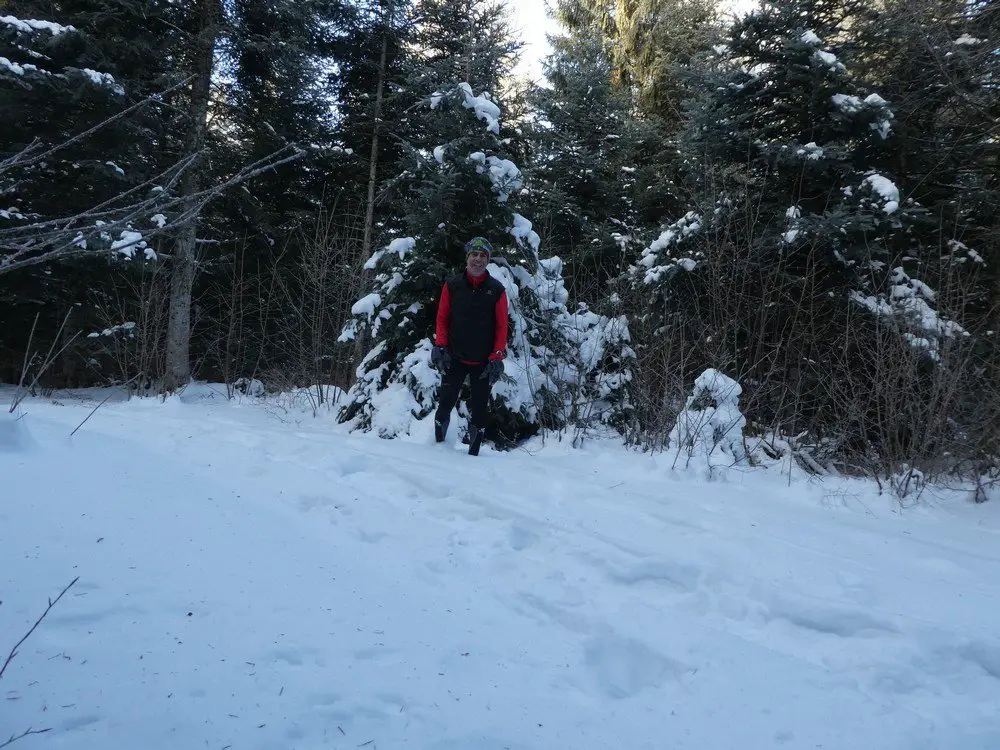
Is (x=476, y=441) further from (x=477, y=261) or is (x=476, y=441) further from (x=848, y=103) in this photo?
(x=848, y=103)

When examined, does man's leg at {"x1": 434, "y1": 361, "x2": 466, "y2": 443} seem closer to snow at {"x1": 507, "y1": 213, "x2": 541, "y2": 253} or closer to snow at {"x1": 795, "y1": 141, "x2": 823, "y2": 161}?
snow at {"x1": 507, "y1": 213, "x2": 541, "y2": 253}

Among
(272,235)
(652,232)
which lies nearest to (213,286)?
(272,235)

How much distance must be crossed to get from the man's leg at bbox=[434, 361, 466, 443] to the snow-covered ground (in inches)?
62.6

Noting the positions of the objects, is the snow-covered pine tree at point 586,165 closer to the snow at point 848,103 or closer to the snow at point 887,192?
the snow at point 848,103

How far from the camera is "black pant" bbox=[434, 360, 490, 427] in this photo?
20.0ft

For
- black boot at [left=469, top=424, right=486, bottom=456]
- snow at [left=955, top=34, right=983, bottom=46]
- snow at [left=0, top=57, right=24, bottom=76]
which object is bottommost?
black boot at [left=469, top=424, right=486, bottom=456]

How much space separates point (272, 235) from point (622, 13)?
430 inches

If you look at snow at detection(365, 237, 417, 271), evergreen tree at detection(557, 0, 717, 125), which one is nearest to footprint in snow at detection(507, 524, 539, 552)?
snow at detection(365, 237, 417, 271)

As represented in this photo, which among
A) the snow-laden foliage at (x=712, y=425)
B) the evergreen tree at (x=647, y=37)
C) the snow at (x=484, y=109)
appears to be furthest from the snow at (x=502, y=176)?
the evergreen tree at (x=647, y=37)

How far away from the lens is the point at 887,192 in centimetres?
780

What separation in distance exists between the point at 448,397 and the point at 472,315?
0.84m

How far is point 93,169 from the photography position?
11133 millimetres

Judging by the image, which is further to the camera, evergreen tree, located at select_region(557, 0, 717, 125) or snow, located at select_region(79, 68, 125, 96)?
evergreen tree, located at select_region(557, 0, 717, 125)

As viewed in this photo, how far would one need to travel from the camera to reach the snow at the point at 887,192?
304 inches
